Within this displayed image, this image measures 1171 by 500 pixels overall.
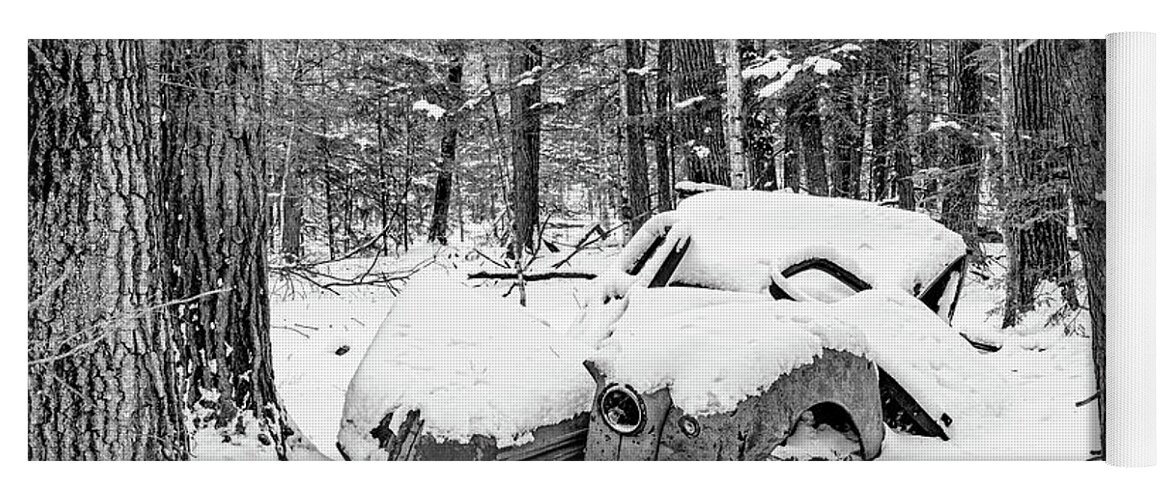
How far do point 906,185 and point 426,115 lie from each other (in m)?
1.93

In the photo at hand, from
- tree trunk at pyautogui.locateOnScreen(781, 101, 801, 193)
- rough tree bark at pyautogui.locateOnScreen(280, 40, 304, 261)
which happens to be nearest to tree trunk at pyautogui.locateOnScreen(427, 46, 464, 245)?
rough tree bark at pyautogui.locateOnScreen(280, 40, 304, 261)

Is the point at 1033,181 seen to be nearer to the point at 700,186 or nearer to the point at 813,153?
the point at 813,153

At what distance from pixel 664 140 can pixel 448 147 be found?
86 cm

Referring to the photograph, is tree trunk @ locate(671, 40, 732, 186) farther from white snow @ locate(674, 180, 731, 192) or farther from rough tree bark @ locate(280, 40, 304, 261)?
rough tree bark @ locate(280, 40, 304, 261)

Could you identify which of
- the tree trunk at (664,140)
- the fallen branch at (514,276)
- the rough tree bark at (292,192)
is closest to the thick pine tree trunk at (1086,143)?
the tree trunk at (664,140)

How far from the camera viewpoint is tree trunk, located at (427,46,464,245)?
13.1 ft

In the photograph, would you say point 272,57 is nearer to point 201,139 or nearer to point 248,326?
point 201,139

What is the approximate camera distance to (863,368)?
386 cm

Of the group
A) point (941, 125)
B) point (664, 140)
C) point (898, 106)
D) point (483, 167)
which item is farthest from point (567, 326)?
point (941, 125)

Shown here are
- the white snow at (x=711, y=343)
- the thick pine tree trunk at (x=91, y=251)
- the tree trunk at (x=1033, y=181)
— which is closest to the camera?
the white snow at (x=711, y=343)

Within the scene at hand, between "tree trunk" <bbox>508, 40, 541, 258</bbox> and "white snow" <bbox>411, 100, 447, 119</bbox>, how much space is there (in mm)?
275

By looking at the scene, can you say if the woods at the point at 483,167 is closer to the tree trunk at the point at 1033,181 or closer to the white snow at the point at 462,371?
the tree trunk at the point at 1033,181

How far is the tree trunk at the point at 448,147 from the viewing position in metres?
3.98
